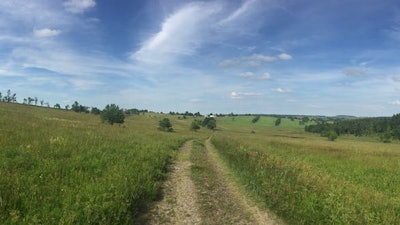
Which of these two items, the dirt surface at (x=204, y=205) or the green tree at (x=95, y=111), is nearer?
the dirt surface at (x=204, y=205)

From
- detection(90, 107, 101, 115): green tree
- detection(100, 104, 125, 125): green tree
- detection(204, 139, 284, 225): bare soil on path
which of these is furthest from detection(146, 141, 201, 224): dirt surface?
detection(90, 107, 101, 115): green tree

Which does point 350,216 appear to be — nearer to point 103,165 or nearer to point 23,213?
point 23,213

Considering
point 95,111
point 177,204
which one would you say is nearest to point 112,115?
point 95,111

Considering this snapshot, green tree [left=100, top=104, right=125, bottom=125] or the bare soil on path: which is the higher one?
green tree [left=100, top=104, right=125, bottom=125]

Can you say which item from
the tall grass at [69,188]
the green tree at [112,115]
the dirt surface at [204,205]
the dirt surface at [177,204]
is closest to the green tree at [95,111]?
the green tree at [112,115]

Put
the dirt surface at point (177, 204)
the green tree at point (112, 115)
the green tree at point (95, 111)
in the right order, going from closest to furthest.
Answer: the dirt surface at point (177, 204)
the green tree at point (112, 115)
the green tree at point (95, 111)

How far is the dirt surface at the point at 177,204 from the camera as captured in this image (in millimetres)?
9594

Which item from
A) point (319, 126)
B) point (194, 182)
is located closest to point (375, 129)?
point (319, 126)

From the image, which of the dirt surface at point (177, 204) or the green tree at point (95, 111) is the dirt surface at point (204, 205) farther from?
the green tree at point (95, 111)

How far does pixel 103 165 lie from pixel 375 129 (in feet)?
596

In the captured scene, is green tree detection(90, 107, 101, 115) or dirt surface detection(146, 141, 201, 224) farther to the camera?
green tree detection(90, 107, 101, 115)

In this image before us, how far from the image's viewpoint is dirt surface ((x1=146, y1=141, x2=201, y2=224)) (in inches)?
378

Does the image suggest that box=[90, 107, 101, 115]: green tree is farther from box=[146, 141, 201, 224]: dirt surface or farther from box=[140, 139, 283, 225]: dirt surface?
box=[140, 139, 283, 225]: dirt surface

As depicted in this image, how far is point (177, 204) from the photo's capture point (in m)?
11.2
